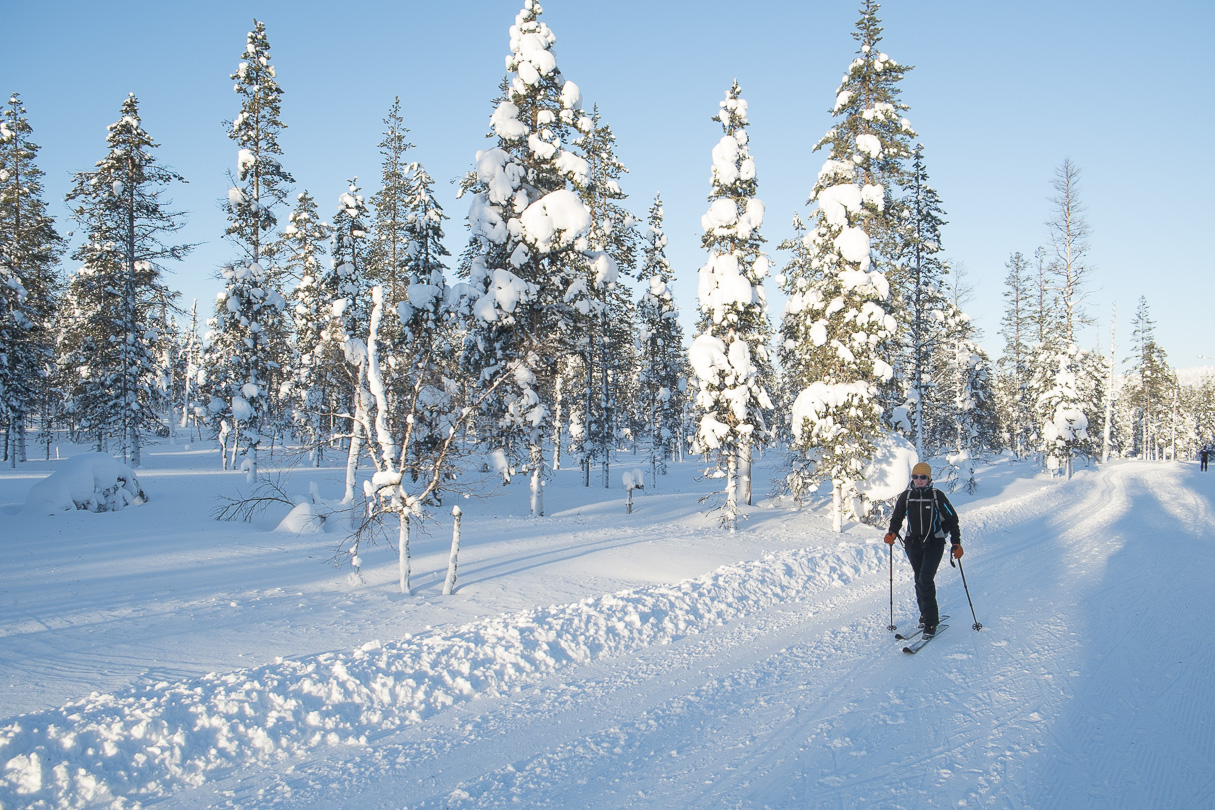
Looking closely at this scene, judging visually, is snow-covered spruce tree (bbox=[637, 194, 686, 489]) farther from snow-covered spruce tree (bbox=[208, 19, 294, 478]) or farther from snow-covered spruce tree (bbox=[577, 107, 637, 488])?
snow-covered spruce tree (bbox=[208, 19, 294, 478])

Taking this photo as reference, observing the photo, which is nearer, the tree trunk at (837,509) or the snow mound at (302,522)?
the snow mound at (302,522)

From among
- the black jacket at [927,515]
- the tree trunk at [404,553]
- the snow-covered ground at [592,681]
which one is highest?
the black jacket at [927,515]

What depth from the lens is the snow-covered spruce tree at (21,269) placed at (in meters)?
19.8

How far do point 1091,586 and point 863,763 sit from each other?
333 inches

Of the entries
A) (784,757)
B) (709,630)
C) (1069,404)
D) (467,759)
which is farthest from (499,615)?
(1069,404)

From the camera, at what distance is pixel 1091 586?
10.6 meters

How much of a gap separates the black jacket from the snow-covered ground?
1.36 m

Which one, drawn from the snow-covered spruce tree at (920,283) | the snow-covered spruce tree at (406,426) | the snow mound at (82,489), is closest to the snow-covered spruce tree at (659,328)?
the snow-covered spruce tree at (920,283)

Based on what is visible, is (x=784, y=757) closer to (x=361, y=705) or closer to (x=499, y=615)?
(x=361, y=705)

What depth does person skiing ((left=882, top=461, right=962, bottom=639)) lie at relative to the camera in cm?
814

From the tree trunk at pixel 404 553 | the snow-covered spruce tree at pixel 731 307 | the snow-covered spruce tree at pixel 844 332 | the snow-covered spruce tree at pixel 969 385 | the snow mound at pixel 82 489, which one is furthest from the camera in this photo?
the snow-covered spruce tree at pixel 969 385

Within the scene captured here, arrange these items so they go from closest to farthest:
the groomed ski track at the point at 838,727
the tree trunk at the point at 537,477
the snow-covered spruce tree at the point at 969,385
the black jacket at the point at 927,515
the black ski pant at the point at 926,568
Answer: the groomed ski track at the point at 838,727
the black ski pant at the point at 926,568
the black jacket at the point at 927,515
the tree trunk at the point at 537,477
the snow-covered spruce tree at the point at 969,385

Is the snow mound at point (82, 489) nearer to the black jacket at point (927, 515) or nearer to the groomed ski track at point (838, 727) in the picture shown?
the groomed ski track at point (838, 727)

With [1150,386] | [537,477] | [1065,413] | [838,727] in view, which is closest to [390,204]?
[537,477]
